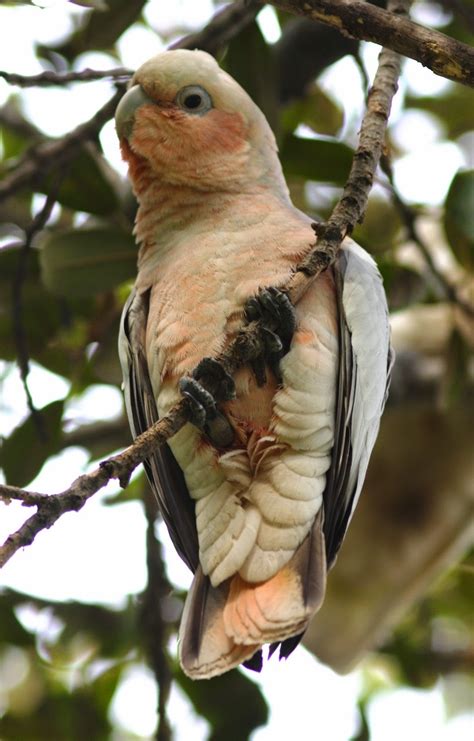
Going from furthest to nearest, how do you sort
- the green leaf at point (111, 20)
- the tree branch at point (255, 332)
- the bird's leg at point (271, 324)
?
the green leaf at point (111, 20) → the bird's leg at point (271, 324) → the tree branch at point (255, 332)

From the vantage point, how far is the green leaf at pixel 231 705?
4141 millimetres

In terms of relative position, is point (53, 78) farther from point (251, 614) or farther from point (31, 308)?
point (251, 614)

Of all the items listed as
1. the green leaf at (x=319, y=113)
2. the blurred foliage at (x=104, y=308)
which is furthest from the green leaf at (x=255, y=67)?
the green leaf at (x=319, y=113)

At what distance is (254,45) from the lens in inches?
150

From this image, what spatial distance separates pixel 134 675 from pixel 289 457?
10.0 feet

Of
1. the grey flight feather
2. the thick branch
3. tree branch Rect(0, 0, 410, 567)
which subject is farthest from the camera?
the grey flight feather

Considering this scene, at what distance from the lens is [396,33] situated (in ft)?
7.70

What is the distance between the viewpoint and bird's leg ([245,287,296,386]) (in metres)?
2.71

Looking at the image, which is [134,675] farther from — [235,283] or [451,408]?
[235,283]

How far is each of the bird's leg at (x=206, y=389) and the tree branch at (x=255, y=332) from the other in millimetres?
34

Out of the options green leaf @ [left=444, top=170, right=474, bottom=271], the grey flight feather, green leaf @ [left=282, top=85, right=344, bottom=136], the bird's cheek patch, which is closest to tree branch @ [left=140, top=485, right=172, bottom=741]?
the grey flight feather

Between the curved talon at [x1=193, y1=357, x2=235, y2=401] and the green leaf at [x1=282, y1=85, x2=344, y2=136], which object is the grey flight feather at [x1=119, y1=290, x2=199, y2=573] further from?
the green leaf at [x1=282, y1=85, x2=344, y2=136]

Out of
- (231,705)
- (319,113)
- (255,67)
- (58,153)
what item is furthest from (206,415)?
(319,113)

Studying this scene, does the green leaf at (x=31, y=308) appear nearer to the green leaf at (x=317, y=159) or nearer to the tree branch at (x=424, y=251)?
the green leaf at (x=317, y=159)
